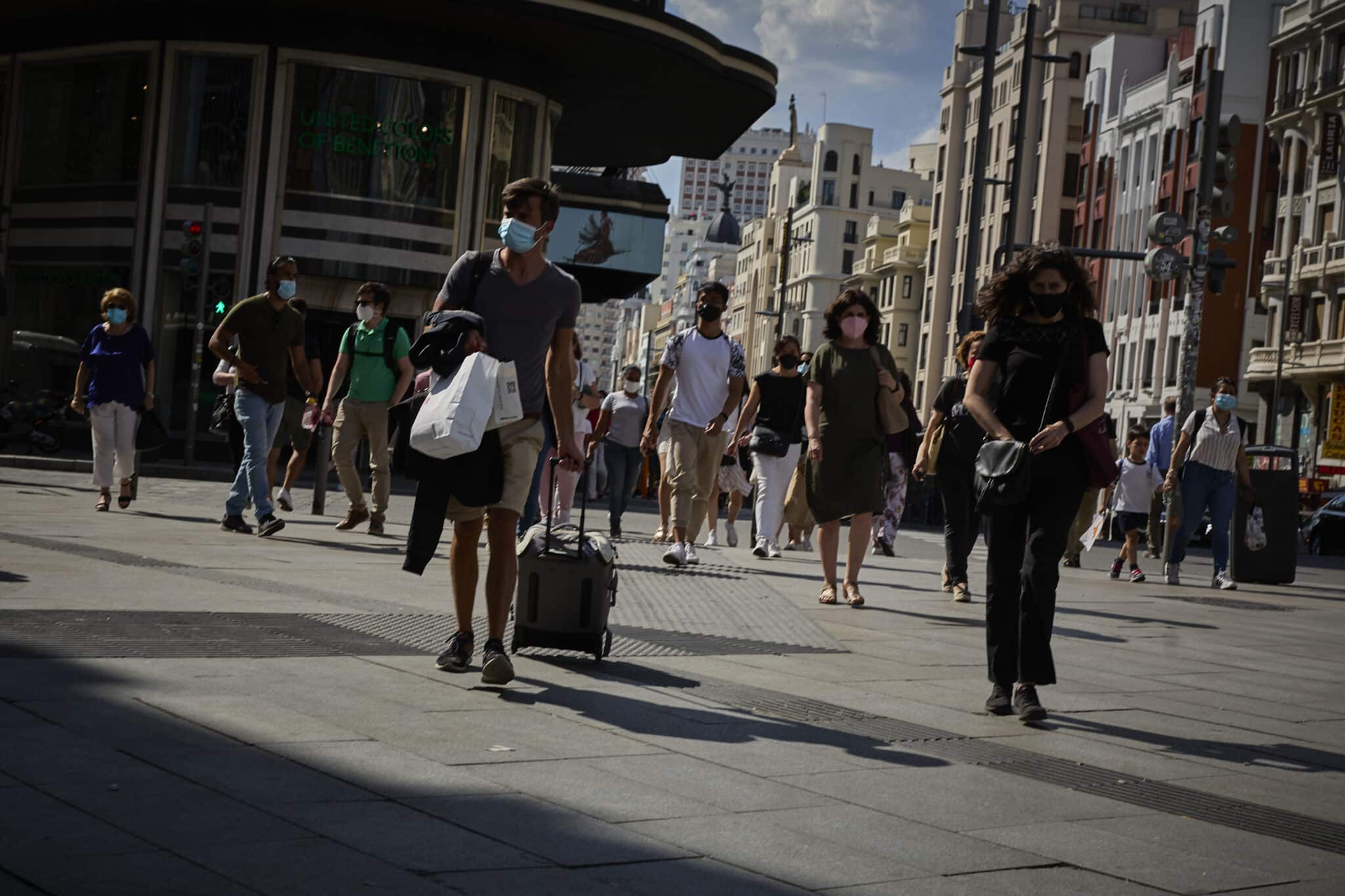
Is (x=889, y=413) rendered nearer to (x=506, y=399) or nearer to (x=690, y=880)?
(x=506, y=399)

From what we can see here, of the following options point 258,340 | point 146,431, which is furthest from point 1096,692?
point 146,431

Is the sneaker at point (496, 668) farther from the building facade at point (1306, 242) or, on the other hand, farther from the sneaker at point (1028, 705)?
the building facade at point (1306, 242)

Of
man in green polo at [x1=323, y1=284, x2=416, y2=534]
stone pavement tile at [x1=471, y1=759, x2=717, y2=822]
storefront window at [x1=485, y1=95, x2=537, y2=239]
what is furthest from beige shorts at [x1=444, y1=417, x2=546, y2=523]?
storefront window at [x1=485, y1=95, x2=537, y2=239]

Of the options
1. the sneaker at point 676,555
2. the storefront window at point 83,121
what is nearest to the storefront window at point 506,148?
the storefront window at point 83,121

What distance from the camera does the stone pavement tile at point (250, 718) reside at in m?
5.28

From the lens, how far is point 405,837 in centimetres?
419

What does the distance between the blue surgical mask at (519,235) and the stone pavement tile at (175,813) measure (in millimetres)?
3003

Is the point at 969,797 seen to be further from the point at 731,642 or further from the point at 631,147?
the point at 631,147

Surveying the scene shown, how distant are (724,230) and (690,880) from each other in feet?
611

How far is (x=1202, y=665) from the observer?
9570 millimetres

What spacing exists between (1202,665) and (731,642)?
2630 millimetres

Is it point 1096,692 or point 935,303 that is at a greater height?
point 935,303

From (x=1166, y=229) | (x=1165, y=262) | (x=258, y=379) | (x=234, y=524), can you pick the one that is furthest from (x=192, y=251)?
(x=1165, y=262)

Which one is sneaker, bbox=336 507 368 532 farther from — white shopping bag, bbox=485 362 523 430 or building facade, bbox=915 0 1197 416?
building facade, bbox=915 0 1197 416
